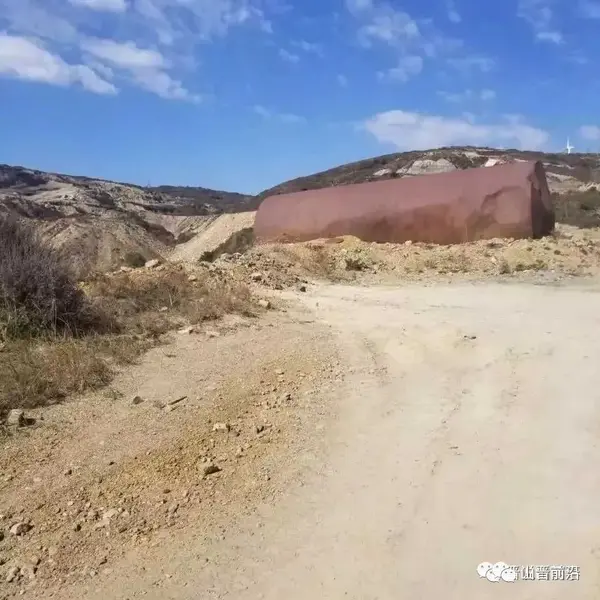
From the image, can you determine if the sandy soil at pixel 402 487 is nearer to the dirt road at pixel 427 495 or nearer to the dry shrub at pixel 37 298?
the dirt road at pixel 427 495

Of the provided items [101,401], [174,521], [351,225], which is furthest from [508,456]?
[351,225]

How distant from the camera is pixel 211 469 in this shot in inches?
144

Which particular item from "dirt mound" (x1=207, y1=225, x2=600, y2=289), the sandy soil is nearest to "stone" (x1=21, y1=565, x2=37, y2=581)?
the sandy soil

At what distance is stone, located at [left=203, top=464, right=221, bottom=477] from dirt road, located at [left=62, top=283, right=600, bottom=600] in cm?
39

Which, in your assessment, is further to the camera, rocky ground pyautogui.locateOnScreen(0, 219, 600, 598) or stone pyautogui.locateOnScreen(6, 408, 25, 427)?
stone pyautogui.locateOnScreen(6, 408, 25, 427)

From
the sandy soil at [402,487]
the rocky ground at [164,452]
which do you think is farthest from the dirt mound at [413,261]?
the sandy soil at [402,487]

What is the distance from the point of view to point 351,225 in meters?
13.6

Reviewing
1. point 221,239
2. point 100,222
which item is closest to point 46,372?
point 221,239

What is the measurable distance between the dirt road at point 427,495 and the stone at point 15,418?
5.75ft

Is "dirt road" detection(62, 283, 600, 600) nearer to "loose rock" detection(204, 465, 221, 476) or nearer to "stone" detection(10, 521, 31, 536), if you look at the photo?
"loose rock" detection(204, 465, 221, 476)

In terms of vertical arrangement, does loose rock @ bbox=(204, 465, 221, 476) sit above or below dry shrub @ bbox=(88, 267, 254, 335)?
below

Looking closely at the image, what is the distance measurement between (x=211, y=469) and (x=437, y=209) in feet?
32.8

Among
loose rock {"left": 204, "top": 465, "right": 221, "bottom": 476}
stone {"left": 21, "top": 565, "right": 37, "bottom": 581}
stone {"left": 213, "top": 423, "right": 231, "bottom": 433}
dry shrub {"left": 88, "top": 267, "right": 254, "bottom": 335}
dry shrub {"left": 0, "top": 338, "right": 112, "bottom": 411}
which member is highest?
dry shrub {"left": 88, "top": 267, "right": 254, "bottom": 335}

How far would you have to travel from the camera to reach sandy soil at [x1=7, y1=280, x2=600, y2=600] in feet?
8.78
